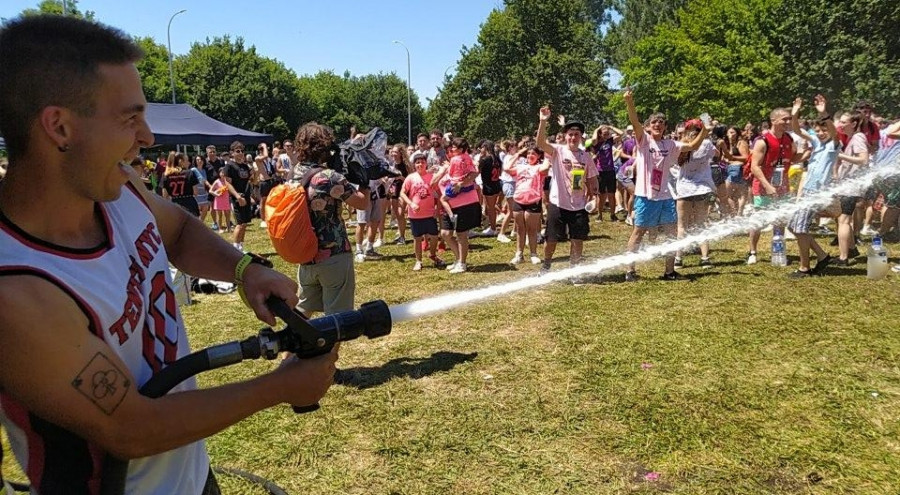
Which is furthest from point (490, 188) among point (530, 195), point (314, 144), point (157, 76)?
point (157, 76)

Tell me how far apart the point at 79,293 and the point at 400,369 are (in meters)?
4.71

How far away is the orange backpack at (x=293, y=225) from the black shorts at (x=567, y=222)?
484cm

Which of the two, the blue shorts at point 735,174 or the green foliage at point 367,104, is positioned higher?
the green foliage at point 367,104

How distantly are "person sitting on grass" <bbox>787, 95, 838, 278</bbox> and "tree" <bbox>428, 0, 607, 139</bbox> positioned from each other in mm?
48446

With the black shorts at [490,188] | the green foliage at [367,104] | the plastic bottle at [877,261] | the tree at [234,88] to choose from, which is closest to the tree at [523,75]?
the tree at [234,88]

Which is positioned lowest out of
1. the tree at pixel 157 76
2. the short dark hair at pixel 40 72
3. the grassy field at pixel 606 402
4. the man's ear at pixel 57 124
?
the grassy field at pixel 606 402

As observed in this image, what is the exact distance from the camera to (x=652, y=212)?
8.84 m

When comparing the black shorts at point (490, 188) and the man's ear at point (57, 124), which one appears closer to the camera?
the man's ear at point (57, 124)

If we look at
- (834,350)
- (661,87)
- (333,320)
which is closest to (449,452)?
(333,320)

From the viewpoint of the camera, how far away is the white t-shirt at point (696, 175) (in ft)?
30.3

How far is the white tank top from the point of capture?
1.28m

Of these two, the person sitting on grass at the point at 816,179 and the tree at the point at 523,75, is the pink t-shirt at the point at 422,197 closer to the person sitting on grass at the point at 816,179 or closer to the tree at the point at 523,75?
the person sitting on grass at the point at 816,179

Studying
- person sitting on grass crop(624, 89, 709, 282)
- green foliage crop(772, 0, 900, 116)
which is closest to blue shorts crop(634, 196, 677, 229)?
person sitting on grass crop(624, 89, 709, 282)

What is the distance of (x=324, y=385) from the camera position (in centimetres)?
153
